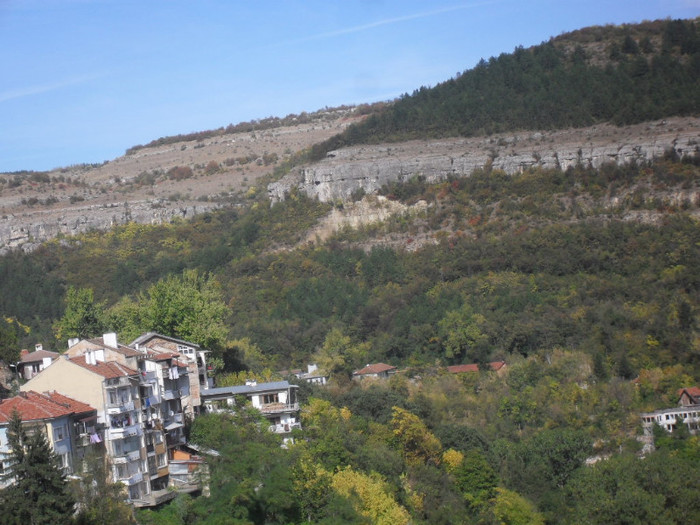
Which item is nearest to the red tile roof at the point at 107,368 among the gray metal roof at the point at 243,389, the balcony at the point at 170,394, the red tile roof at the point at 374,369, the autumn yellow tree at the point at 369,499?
the balcony at the point at 170,394

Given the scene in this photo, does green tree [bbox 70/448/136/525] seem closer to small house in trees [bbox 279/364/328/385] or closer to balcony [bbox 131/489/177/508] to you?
balcony [bbox 131/489/177/508]

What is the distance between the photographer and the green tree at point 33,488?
33750 mm

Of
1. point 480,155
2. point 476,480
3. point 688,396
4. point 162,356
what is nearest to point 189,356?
point 162,356

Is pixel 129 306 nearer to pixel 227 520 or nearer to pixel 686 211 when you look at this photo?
pixel 227 520

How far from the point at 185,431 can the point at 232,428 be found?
324 centimetres

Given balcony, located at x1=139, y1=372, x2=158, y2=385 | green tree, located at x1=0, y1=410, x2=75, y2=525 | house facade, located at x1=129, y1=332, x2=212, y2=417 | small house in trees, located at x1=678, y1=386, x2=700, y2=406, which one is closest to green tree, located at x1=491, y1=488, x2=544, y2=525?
house facade, located at x1=129, y1=332, x2=212, y2=417

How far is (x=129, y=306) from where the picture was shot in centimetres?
6788

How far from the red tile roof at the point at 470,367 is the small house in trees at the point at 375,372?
3.72 metres

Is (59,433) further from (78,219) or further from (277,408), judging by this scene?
(78,219)

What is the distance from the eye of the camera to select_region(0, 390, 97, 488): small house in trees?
38.4 meters

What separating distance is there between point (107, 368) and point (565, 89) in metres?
84.3

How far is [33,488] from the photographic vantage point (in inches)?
1344

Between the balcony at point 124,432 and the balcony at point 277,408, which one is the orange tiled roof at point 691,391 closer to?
the balcony at point 277,408

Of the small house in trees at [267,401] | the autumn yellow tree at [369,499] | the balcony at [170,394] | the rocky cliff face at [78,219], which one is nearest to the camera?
the autumn yellow tree at [369,499]
